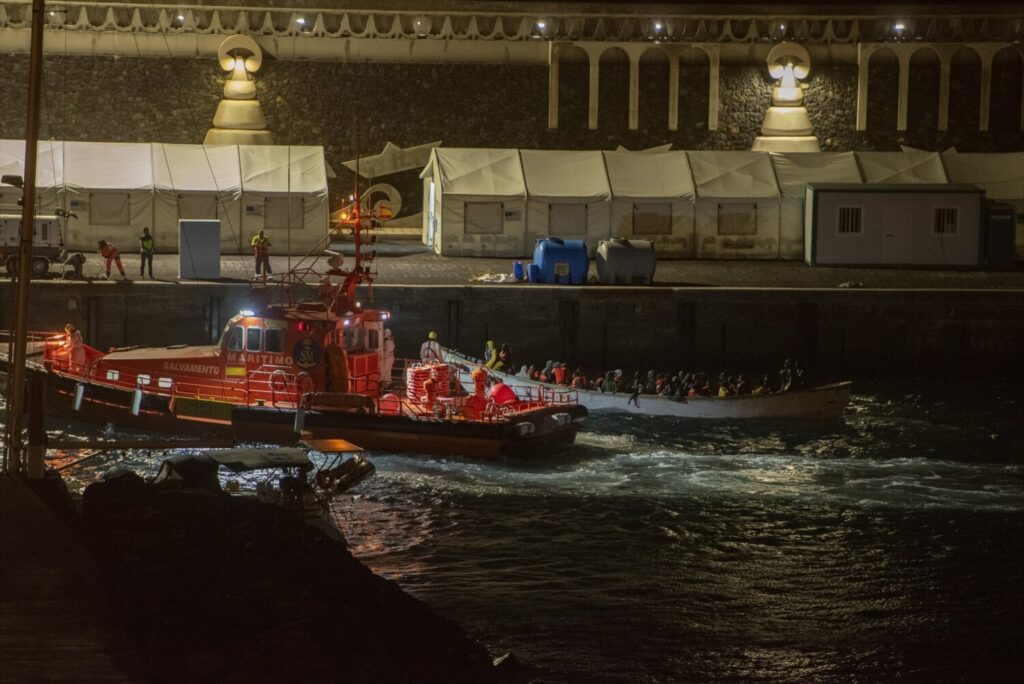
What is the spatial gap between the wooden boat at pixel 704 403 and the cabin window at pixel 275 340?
3.64m

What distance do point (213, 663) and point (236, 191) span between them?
2970 cm

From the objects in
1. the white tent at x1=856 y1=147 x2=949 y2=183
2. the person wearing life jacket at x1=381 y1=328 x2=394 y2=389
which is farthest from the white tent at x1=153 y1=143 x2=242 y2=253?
the white tent at x1=856 y1=147 x2=949 y2=183

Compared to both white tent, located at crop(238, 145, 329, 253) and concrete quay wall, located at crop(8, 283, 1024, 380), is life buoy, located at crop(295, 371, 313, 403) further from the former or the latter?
white tent, located at crop(238, 145, 329, 253)

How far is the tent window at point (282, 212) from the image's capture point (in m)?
A: 41.8

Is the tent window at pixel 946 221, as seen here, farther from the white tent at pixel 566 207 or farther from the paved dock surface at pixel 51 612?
the paved dock surface at pixel 51 612

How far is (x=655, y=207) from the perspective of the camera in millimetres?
42719

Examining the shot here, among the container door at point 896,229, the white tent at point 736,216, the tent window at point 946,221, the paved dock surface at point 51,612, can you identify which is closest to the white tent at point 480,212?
the white tent at point 736,216

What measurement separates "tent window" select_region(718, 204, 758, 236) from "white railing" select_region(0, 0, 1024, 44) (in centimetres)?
727

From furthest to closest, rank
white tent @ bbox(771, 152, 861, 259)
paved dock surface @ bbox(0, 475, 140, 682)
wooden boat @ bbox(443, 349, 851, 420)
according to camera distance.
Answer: white tent @ bbox(771, 152, 861, 259)
wooden boat @ bbox(443, 349, 851, 420)
paved dock surface @ bbox(0, 475, 140, 682)

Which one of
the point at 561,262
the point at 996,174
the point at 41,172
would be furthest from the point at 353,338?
the point at 996,174

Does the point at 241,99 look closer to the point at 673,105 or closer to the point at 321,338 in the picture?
the point at 673,105

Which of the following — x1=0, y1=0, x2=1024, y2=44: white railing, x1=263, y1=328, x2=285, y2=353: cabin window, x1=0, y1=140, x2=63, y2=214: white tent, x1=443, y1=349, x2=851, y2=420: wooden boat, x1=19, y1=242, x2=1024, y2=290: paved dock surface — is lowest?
x1=443, y1=349, x2=851, y2=420: wooden boat

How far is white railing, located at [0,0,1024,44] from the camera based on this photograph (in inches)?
1834

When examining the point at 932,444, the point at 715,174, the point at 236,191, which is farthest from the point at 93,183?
the point at 932,444
